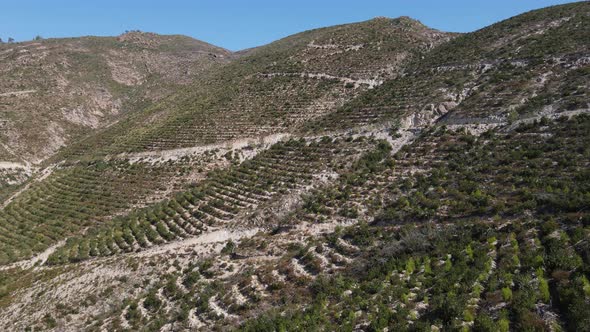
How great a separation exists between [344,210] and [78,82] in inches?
3561

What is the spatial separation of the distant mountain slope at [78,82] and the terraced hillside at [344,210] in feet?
42.3

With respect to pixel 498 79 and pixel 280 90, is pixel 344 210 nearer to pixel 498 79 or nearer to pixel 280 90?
pixel 498 79

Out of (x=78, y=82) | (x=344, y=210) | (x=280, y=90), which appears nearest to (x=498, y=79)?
(x=344, y=210)

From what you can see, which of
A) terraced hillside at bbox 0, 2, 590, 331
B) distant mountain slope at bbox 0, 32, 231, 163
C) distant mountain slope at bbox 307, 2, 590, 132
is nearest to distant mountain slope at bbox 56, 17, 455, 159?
terraced hillside at bbox 0, 2, 590, 331

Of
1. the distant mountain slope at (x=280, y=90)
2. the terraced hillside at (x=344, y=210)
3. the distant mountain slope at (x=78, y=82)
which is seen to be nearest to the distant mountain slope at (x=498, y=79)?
the terraced hillside at (x=344, y=210)

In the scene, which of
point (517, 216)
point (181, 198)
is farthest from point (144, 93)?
point (517, 216)

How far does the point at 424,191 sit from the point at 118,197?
3059cm

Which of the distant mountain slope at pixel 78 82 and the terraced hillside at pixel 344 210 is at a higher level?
the distant mountain slope at pixel 78 82

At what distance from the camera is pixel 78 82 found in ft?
310

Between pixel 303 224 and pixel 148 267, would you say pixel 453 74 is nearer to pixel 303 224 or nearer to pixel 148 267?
pixel 303 224

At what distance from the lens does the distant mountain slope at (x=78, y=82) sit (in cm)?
6906

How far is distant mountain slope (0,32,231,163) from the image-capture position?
69062 millimetres

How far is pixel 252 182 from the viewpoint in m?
36.2

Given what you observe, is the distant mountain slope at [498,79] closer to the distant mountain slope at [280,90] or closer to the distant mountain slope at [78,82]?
the distant mountain slope at [280,90]
